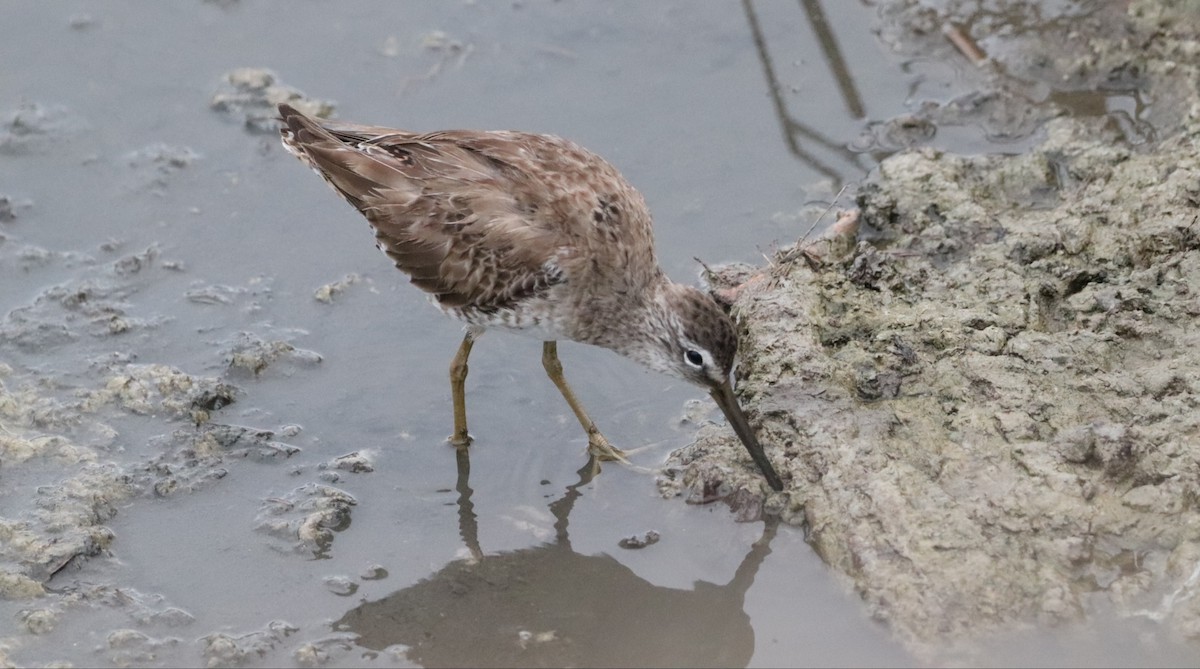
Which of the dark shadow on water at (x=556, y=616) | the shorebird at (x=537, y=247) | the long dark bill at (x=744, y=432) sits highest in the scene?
the shorebird at (x=537, y=247)

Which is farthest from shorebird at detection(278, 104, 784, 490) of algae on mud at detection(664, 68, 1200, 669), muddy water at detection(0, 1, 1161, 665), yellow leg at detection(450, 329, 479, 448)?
muddy water at detection(0, 1, 1161, 665)

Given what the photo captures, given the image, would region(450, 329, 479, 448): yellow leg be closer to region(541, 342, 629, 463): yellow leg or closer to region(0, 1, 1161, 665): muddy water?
region(0, 1, 1161, 665): muddy water

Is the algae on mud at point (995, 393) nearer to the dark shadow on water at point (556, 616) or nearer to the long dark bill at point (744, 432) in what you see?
the long dark bill at point (744, 432)

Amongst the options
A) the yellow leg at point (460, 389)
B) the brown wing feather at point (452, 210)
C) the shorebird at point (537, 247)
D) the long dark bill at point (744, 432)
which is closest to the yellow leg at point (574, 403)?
the shorebird at point (537, 247)

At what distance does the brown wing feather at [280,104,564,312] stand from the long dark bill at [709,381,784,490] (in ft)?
2.89

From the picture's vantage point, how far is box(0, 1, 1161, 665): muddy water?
5281mm

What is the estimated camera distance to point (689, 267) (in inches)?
280

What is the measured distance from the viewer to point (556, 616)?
5.29 metres

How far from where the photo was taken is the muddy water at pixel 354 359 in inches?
208

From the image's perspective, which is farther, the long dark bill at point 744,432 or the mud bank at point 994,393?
the long dark bill at point 744,432

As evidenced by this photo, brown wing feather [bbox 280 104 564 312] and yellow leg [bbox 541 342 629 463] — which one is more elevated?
brown wing feather [bbox 280 104 564 312]

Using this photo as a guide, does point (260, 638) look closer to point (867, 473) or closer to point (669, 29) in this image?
point (867, 473)

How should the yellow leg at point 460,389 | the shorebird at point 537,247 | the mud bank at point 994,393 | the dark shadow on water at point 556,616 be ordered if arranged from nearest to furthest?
the mud bank at point 994,393 → the dark shadow on water at point 556,616 → the shorebird at point 537,247 → the yellow leg at point 460,389

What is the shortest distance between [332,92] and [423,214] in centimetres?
265
